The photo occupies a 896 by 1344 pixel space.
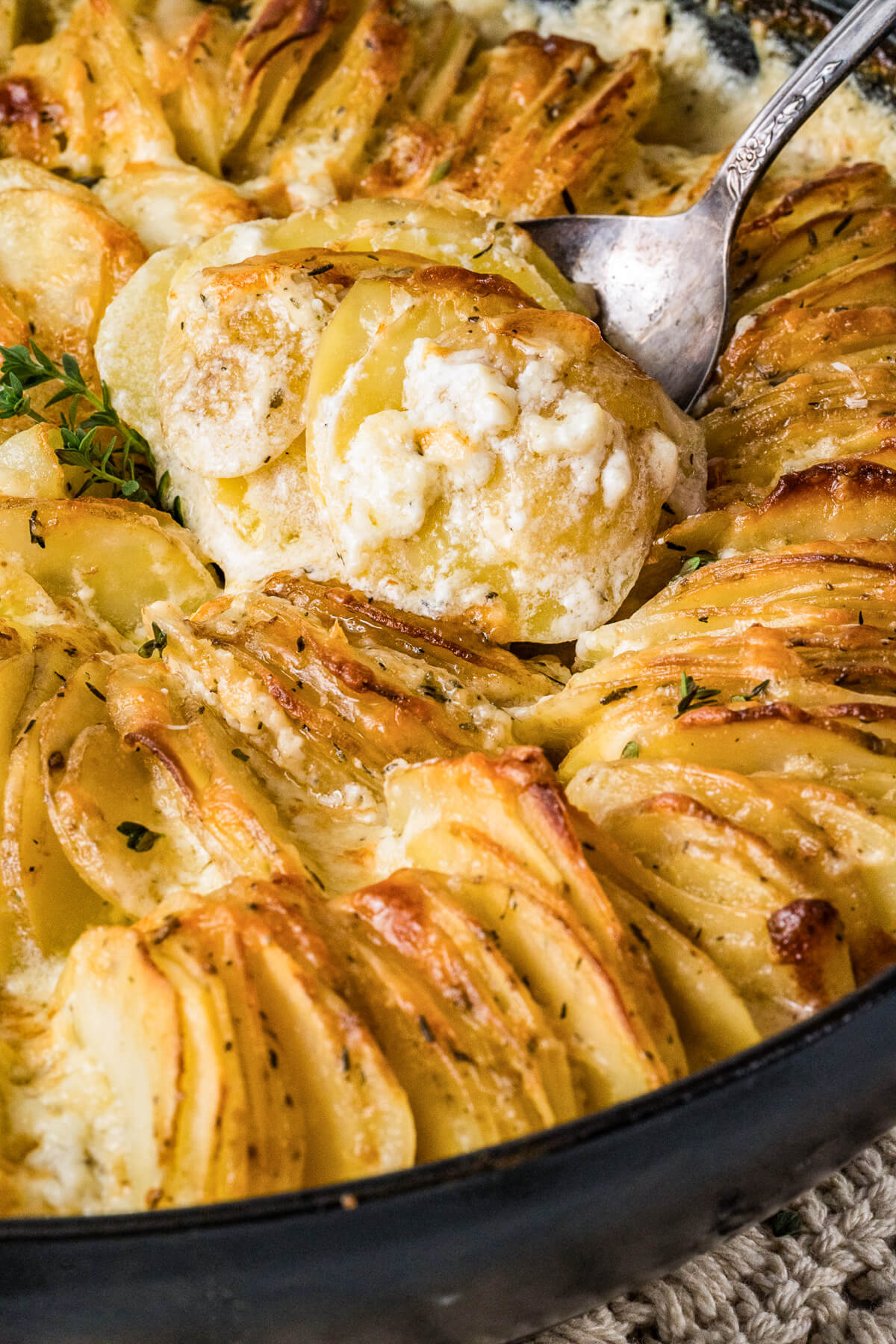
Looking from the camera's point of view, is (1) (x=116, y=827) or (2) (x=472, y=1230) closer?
(2) (x=472, y=1230)

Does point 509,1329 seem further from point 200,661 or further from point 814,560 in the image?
point 814,560

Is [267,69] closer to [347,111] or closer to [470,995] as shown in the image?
[347,111]

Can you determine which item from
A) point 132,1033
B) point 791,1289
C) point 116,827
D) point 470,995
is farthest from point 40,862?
point 791,1289

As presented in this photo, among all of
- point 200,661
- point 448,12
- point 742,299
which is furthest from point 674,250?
point 200,661

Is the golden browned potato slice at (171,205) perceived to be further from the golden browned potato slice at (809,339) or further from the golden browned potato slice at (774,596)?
the golden browned potato slice at (774,596)

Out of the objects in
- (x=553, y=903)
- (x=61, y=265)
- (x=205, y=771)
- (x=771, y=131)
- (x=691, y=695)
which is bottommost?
(x=61, y=265)

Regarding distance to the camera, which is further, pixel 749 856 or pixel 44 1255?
pixel 749 856
